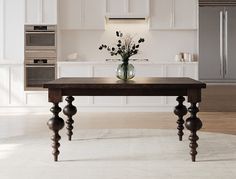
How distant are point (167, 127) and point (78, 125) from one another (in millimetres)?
1186

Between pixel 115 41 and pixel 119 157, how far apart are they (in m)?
4.55

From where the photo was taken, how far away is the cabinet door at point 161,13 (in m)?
8.00

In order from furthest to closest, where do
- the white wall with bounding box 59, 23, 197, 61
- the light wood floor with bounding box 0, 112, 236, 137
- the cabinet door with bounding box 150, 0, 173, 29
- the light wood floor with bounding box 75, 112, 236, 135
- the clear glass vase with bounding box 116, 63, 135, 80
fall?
the white wall with bounding box 59, 23, 197, 61 < the cabinet door with bounding box 150, 0, 173, 29 < the light wood floor with bounding box 75, 112, 236, 135 < the light wood floor with bounding box 0, 112, 236, 137 < the clear glass vase with bounding box 116, 63, 135, 80

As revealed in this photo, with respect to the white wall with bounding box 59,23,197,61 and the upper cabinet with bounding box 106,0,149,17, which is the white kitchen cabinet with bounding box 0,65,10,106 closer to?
the white wall with bounding box 59,23,197,61

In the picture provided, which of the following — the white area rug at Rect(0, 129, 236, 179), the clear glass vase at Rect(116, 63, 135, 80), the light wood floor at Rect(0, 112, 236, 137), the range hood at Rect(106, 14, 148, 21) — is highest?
the range hood at Rect(106, 14, 148, 21)

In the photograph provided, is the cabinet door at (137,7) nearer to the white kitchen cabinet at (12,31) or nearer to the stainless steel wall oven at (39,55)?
the stainless steel wall oven at (39,55)

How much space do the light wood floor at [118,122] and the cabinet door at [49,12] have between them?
5.37 ft

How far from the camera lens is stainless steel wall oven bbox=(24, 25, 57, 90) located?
302 inches

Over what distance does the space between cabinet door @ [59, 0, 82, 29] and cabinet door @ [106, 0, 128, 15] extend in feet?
1.65

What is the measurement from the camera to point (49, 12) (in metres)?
7.75

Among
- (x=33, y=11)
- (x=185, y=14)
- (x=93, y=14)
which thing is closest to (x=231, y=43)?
(x=185, y=14)

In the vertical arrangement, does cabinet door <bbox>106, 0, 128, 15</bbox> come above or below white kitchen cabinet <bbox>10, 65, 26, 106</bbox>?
above

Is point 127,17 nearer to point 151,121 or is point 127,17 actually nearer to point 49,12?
point 49,12

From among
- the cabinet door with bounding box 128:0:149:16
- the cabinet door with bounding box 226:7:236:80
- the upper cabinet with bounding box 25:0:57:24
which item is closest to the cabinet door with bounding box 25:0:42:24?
the upper cabinet with bounding box 25:0:57:24
